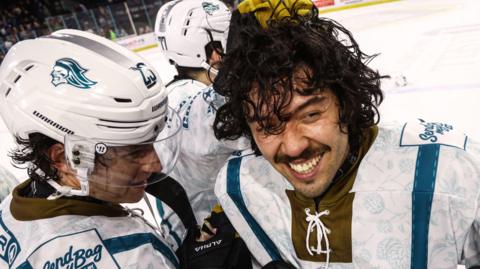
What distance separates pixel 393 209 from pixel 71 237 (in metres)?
0.78

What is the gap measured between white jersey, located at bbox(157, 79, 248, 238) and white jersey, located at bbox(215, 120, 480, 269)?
0.44 meters

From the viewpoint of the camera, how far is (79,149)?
1.05 metres

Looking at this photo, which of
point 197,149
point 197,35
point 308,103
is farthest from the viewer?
point 197,35

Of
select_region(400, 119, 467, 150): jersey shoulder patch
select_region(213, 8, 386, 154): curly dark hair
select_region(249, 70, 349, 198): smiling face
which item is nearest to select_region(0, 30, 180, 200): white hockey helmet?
select_region(213, 8, 386, 154): curly dark hair

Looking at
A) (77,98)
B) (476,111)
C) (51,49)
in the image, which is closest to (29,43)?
(51,49)

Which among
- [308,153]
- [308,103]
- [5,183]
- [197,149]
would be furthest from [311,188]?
[5,183]

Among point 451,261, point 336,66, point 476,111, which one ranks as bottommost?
point 476,111

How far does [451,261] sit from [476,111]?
104 inches

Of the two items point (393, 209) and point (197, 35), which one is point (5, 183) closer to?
point (197, 35)

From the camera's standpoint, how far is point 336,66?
3.18 feet

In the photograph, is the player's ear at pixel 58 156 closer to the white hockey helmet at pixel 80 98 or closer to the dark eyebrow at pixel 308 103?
the white hockey helmet at pixel 80 98

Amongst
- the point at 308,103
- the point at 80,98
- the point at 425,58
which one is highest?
the point at 80,98

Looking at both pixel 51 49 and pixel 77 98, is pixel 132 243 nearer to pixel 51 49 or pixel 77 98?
pixel 77 98

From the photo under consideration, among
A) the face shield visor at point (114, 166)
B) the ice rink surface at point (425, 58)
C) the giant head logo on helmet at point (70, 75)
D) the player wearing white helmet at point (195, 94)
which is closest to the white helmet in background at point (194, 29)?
the player wearing white helmet at point (195, 94)
